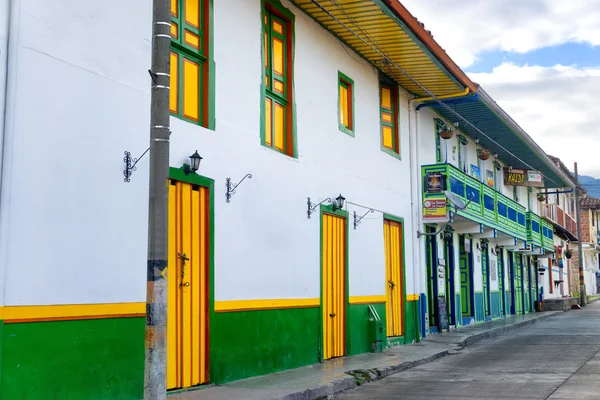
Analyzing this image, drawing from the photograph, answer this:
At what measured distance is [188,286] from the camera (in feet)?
32.0

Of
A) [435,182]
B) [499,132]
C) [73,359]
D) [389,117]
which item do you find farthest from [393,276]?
[73,359]

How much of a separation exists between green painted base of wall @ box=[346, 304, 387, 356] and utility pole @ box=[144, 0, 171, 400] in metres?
8.08

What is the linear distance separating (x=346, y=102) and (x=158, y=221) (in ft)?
30.0

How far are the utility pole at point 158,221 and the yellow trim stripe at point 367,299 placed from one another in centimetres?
825

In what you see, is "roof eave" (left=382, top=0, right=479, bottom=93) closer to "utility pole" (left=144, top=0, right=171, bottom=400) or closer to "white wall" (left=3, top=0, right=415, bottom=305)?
"white wall" (left=3, top=0, right=415, bottom=305)

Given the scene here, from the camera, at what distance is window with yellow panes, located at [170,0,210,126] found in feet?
32.5

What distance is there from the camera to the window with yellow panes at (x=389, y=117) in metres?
17.0

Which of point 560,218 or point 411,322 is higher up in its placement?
point 560,218

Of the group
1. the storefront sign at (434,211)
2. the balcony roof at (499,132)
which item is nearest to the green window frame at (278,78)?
the storefront sign at (434,211)

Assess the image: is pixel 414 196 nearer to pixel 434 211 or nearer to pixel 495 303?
pixel 434 211

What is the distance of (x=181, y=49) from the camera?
9984mm

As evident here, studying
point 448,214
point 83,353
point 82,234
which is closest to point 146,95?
point 82,234

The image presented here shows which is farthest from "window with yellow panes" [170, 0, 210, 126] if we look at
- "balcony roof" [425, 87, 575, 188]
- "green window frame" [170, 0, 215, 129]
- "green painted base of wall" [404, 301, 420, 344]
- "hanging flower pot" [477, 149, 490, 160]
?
"hanging flower pot" [477, 149, 490, 160]

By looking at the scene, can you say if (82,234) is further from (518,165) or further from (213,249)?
(518,165)
